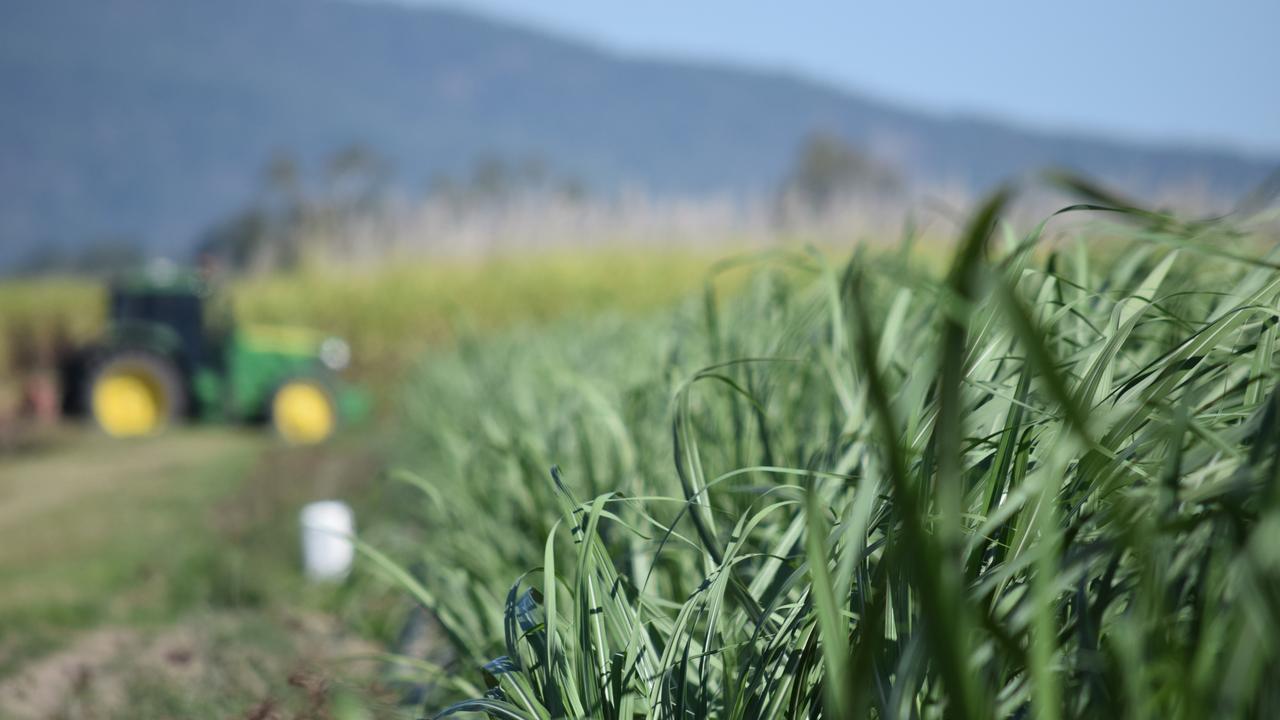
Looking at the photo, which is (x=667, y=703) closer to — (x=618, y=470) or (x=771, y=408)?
(x=618, y=470)

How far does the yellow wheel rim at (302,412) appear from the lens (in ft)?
29.4

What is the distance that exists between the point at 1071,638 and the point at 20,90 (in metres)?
230

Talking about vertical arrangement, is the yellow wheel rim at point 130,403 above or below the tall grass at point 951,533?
below

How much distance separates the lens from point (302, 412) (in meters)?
9.16

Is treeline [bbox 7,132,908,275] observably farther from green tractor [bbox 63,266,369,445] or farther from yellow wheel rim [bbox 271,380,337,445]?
yellow wheel rim [bbox 271,380,337,445]

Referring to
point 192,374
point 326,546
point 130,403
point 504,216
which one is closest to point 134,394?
point 130,403

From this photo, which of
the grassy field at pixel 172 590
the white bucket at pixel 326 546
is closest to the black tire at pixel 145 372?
the grassy field at pixel 172 590

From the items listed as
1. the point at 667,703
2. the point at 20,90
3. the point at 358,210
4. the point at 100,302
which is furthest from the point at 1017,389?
the point at 20,90

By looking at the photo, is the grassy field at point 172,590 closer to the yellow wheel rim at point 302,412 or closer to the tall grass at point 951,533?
the tall grass at point 951,533

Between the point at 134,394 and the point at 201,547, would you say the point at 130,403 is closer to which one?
the point at 134,394

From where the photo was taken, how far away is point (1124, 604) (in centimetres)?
97

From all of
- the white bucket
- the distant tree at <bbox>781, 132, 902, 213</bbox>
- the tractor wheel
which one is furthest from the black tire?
the distant tree at <bbox>781, 132, 902, 213</bbox>

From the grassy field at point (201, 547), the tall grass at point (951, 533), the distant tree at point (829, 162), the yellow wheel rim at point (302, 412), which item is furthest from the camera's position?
the distant tree at point (829, 162)

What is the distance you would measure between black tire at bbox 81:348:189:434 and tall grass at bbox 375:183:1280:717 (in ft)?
27.2
